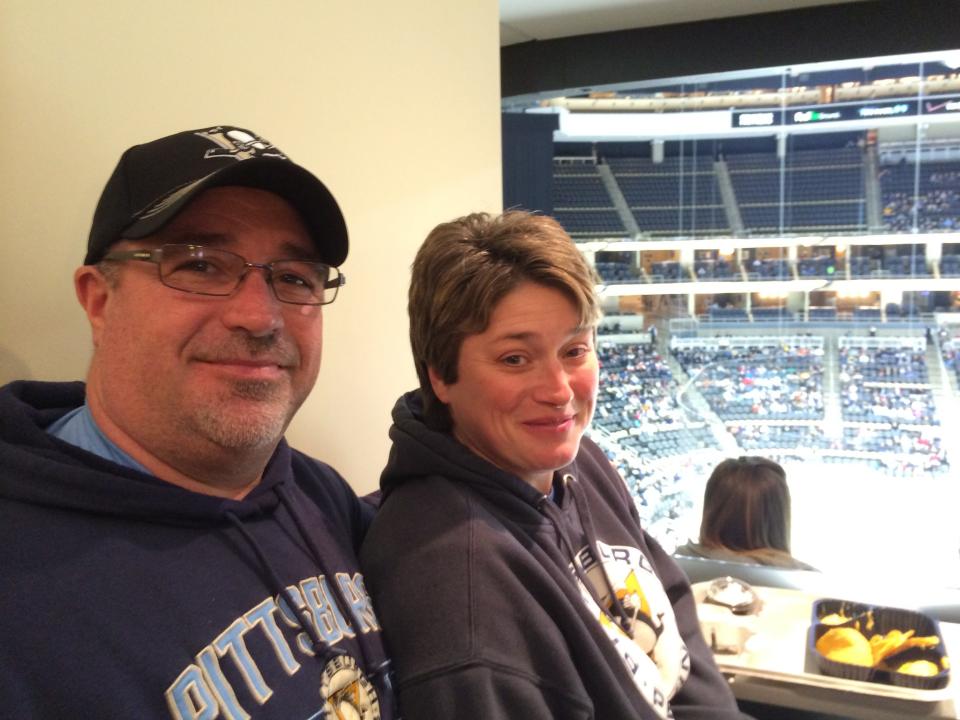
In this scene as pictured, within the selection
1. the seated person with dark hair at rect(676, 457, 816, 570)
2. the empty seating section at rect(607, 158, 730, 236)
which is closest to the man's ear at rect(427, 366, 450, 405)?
the seated person with dark hair at rect(676, 457, 816, 570)

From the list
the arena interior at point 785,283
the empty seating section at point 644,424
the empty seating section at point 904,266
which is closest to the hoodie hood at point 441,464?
the arena interior at point 785,283

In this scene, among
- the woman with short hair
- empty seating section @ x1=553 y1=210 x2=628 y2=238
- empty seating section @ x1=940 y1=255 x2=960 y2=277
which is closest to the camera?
the woman with short hair

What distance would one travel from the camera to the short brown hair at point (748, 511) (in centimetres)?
227

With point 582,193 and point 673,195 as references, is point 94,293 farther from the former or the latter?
point 673,195

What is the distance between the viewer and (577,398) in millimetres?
1063

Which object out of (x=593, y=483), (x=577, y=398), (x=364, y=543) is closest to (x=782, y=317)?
(x=593, y=483)

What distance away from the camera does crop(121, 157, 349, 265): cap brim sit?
76 cm

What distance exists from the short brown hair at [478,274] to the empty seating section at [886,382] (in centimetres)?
230

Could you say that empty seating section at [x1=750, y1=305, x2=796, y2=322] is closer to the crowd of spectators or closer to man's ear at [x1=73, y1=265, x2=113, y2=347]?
the crowd of spectators

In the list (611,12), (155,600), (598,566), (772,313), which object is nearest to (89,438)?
(155,600)

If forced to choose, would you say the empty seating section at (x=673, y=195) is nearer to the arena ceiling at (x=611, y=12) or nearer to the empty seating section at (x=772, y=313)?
the empty seating section at (x=772, y=313)

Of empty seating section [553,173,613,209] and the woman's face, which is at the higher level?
empty seating section [553,173,613,209]

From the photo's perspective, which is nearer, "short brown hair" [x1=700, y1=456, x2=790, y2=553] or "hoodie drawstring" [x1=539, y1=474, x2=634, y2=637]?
"hoodie drawstring" [x1=539, y1=474, x2=634, y2=637]

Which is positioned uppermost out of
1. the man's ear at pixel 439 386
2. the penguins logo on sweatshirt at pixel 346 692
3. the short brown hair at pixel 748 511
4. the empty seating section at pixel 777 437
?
the man's ear at pixel 439 386
